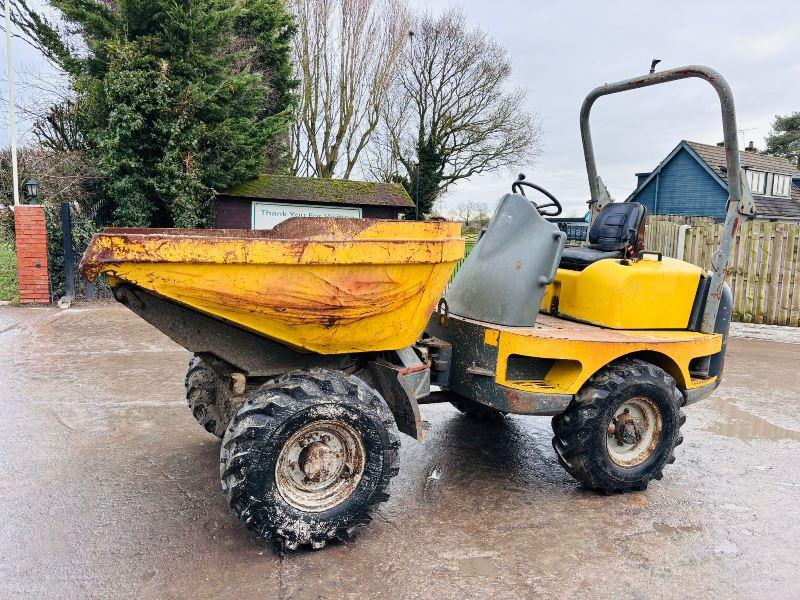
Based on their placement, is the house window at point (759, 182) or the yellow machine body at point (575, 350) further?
the house window at point (759, 182)

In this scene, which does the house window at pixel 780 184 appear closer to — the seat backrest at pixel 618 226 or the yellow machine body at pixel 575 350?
the seat backrest at pixel 618 226

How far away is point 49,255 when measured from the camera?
1152cm

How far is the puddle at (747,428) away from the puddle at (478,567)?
3.11m

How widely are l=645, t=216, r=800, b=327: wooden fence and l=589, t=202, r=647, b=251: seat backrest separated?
7482mm

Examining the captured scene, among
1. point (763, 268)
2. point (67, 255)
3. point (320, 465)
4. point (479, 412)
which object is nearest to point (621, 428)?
point (479, 412)

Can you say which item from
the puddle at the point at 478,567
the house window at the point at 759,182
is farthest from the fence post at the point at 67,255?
the house window at the point at 759,182

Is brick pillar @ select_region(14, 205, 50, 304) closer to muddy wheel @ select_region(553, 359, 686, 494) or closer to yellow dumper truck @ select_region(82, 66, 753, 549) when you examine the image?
yellow dumper truck @ select_region(82, 66, 753, 549)

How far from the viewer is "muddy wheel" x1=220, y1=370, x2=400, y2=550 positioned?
2855 millimetres

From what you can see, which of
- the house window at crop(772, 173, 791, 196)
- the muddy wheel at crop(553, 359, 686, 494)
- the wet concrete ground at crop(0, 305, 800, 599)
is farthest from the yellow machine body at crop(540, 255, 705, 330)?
the house window at crop(772, 173, 791, 196)

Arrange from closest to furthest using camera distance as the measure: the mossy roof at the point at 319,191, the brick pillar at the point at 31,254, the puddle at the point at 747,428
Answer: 1. the puddle at the point at 747,428
2. the brick pillar at the point at 31,254
3. the mossy roof at the point at 319,191

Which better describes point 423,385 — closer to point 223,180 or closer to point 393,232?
point 393,232

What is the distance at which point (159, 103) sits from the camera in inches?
479

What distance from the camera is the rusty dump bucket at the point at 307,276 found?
105 inches

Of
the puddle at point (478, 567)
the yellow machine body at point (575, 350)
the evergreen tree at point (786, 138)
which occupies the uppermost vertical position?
the evergreen tree at point (786, 138)
